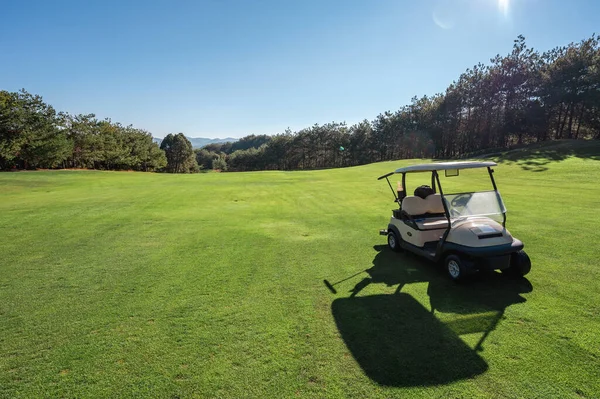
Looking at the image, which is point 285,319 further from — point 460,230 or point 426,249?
point 426,249

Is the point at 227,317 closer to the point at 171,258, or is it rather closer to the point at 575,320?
the point at 171,258

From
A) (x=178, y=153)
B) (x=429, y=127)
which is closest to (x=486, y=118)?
(x=429, y=127)

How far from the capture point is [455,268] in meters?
5.56

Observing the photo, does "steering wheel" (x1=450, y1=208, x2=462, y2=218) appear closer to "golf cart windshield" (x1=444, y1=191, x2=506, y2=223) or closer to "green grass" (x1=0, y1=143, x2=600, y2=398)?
"golf cart windshield" (x1=444, y1=191, x2=506, y2=223)

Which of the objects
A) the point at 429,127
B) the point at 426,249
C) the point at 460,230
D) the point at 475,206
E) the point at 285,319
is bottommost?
the point at 285,319

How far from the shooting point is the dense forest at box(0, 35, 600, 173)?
37.7 m

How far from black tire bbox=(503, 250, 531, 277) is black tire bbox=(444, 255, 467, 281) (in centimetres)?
106

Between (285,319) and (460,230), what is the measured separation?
369cm

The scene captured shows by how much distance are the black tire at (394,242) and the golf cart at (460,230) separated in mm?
27

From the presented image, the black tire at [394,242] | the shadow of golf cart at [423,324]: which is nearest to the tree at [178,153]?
the black tire at [394,242]

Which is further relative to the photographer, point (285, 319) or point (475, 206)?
point (475, 206)

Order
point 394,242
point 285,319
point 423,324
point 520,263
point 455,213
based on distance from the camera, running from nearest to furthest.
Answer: point 423,324 < point 285,319 < point 520,263 < point 455,213 < point 394,242

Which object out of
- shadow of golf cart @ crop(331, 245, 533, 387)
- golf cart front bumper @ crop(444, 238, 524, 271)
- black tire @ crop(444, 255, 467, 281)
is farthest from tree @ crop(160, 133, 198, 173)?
golf cart front bumper @ crop(444, 238, 524, 271)

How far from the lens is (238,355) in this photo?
3.64 m
